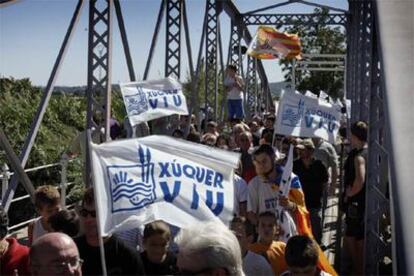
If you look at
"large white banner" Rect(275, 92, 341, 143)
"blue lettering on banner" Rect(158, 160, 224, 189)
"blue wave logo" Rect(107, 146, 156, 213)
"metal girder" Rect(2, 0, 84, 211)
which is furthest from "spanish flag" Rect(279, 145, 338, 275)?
"metal girder" Rect(2, 0, 84, 211)

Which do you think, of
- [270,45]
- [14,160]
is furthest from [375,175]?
[270,45]

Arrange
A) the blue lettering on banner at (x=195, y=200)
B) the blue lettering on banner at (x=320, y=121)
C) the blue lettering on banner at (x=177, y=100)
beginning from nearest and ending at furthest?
1. the blue lettering on banner at (x=195, y=200)
2. the blue lettering on banner at (x=320, y=121)
3. the blue lettering on banner at (x=177, y=100)

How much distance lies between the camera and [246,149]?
8039 millimetres

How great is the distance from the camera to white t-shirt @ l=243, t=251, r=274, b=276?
448cm

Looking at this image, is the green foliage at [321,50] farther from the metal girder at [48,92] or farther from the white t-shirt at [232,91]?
the metal girder at [48,92]

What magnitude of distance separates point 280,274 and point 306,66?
28721 mm

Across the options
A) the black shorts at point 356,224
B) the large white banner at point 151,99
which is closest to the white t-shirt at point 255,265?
the black shorts at point 356,224

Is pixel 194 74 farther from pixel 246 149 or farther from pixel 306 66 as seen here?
pixel 306 66

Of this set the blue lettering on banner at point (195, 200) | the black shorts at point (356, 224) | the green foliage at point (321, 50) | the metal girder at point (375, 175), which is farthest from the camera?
the green foliage at point (321, 50)

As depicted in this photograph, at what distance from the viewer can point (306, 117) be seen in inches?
316

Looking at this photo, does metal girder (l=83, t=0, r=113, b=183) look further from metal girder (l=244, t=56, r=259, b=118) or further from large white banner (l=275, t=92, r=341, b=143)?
metal girder (l=244, t=56, r=259, b=118)

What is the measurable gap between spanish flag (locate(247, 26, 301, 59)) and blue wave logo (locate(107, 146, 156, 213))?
14694mm

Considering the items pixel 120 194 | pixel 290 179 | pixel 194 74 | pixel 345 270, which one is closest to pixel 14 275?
pixel 120 194

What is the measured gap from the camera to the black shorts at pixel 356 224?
22.2 feet
